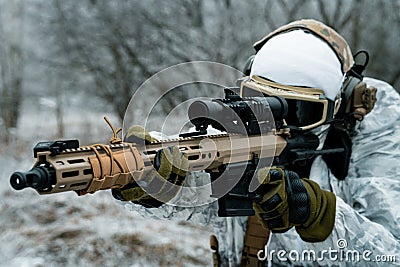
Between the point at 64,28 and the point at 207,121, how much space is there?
588cm

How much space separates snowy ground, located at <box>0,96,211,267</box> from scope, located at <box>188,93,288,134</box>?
3114 millimetres

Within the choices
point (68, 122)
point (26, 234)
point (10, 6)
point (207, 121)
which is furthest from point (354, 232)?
point (10, 6)

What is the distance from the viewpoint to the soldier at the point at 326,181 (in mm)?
1970

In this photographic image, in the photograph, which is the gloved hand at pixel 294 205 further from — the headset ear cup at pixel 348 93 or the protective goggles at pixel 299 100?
the headset ear cup at pixel 348 93

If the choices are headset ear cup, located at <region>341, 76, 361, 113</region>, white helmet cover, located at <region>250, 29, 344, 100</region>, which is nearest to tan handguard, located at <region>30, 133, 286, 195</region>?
white helmet cover, located at <region>250, 29, 344, 100</region>

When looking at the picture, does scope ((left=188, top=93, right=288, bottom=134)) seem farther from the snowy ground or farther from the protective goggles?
the snowy ground

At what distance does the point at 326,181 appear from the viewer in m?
2.39

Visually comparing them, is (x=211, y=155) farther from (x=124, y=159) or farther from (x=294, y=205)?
(x=294, y=205)

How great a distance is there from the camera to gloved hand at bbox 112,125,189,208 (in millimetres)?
1467

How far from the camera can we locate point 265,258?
2365 mm

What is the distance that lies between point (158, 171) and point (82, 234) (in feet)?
12.3

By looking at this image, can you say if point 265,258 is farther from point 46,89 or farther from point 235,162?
point 46,89

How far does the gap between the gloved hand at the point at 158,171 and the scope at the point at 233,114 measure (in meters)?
0.17

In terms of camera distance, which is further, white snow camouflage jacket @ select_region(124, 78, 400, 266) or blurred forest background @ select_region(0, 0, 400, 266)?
blurred forest background @ select_region(0, 0, 400, 266)
